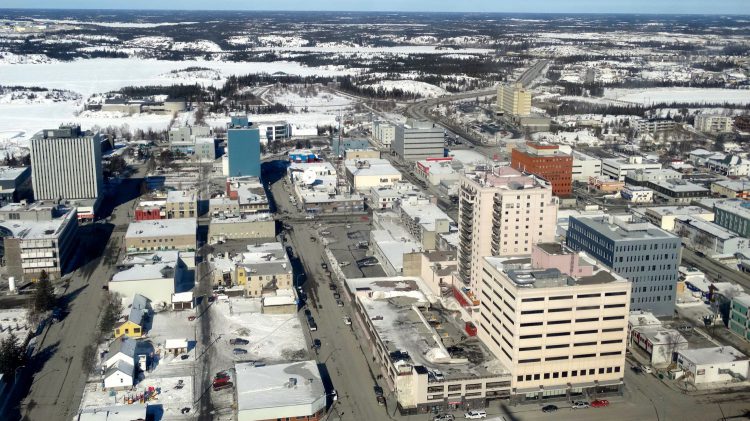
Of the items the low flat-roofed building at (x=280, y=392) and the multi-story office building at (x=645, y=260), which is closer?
the low flat-roofed building at (x=280, y=392)

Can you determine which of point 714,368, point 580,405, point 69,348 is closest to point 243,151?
point 69,348

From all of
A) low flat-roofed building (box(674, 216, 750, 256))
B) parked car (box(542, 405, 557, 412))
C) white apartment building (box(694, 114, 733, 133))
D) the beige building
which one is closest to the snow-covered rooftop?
parked car (box(542, 405, 557, 412))

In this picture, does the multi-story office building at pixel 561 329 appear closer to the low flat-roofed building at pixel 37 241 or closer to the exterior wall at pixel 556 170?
the low flat-roofed building at pixel 37 241

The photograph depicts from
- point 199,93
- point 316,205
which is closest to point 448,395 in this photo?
point 316,205

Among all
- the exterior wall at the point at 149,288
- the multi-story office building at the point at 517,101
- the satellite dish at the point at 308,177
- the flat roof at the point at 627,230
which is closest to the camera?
the flat roof at the point at 627,230

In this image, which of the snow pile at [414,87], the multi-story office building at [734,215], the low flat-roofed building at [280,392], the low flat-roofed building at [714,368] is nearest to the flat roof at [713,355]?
the low flat-roofed building at [714,368]

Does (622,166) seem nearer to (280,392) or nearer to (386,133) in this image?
(386,133)

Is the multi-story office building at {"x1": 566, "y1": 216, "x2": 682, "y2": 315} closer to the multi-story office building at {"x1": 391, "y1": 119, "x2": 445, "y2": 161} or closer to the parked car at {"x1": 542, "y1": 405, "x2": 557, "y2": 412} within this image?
the parked car at {"x1": 542, "y1": 405, "x2": 557, "y2": 412}
